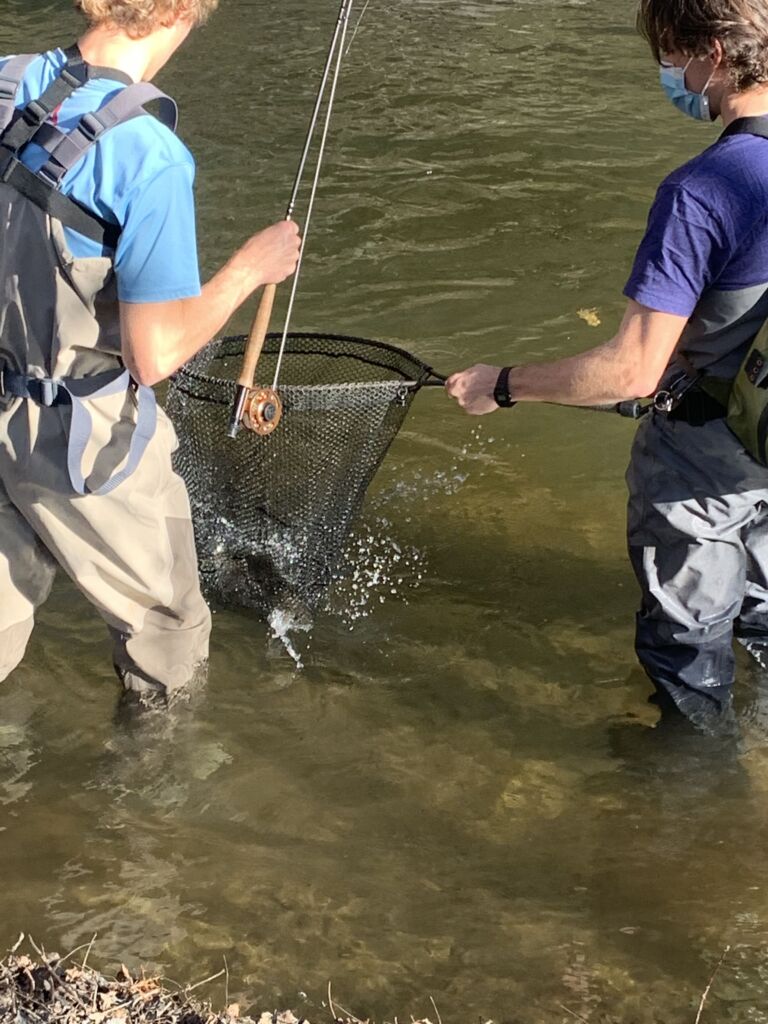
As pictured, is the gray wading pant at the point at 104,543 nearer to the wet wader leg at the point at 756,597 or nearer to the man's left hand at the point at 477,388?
the man's left hand at the point at 477,388

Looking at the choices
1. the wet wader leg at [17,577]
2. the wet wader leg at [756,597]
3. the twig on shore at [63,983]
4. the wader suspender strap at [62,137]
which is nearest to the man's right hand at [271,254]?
the wader suspender strap at [62,137]

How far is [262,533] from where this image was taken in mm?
4238

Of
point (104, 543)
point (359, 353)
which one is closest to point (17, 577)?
point (104, 543)

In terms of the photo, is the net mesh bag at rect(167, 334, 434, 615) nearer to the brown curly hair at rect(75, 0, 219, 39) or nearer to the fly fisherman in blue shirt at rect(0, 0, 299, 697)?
the fly fisherman in blue shirt at rect(0, 0, 299, 697)

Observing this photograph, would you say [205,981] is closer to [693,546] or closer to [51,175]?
[693,546]

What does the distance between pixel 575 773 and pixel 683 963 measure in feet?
2.59

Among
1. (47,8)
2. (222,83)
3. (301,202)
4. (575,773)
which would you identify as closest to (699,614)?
(575,773)

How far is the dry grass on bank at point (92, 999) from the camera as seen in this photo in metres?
2.58

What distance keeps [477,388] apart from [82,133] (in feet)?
4.23

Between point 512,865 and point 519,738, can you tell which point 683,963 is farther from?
point 519,738

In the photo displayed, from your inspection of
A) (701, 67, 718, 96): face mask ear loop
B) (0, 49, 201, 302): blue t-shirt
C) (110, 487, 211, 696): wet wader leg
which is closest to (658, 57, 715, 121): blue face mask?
(701, 67, 718, 96): face mask ear loop

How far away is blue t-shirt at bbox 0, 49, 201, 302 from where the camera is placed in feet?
8.47

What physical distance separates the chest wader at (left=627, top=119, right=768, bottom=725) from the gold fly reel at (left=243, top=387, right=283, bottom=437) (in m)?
1.00

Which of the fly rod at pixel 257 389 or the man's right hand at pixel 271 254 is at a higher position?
the man's right hand at pixel 271 254
